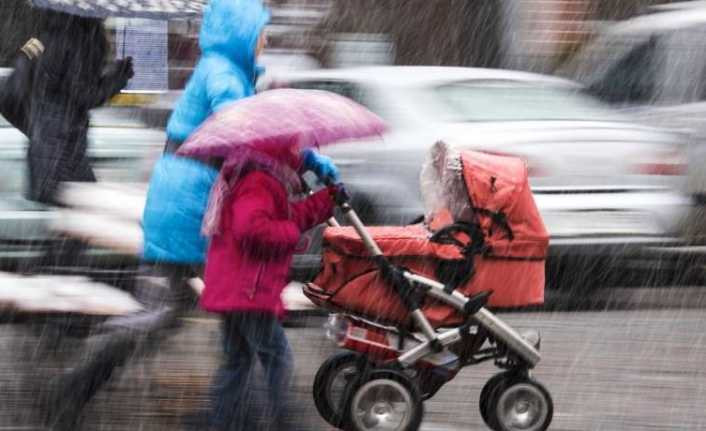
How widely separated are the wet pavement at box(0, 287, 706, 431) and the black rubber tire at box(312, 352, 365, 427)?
0.10 meters

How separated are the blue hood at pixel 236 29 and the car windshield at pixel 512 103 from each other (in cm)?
374

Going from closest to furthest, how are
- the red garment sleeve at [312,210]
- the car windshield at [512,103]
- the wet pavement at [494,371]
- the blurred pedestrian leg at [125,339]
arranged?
the red garment sleeve at [312,210] < the blurred pedestrian leg at [125,339] < the wet pavement at [494,371] < the car windshield at [512,103]

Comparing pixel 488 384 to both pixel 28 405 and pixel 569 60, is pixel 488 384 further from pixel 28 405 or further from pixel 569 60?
pixel 569 60

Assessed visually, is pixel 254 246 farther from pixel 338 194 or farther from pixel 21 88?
pixel 21 88

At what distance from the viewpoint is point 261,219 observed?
17.7 ft

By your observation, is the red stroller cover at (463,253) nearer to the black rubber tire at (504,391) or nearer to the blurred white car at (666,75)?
the black rubber tire at (504,391)

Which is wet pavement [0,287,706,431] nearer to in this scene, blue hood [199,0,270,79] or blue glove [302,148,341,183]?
blue glove [302,148,341,183]

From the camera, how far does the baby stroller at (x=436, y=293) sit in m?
6.16

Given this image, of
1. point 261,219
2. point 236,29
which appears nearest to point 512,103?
point 236,29

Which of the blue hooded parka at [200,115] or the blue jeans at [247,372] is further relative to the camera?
the blue hooded parka at [200,115]

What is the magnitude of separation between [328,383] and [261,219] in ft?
3.82

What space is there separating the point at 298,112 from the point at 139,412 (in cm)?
174

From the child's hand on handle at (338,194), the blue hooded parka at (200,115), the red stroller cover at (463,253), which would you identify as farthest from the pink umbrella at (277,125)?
the red stroller cover at (463,253)

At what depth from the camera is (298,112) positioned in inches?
218
